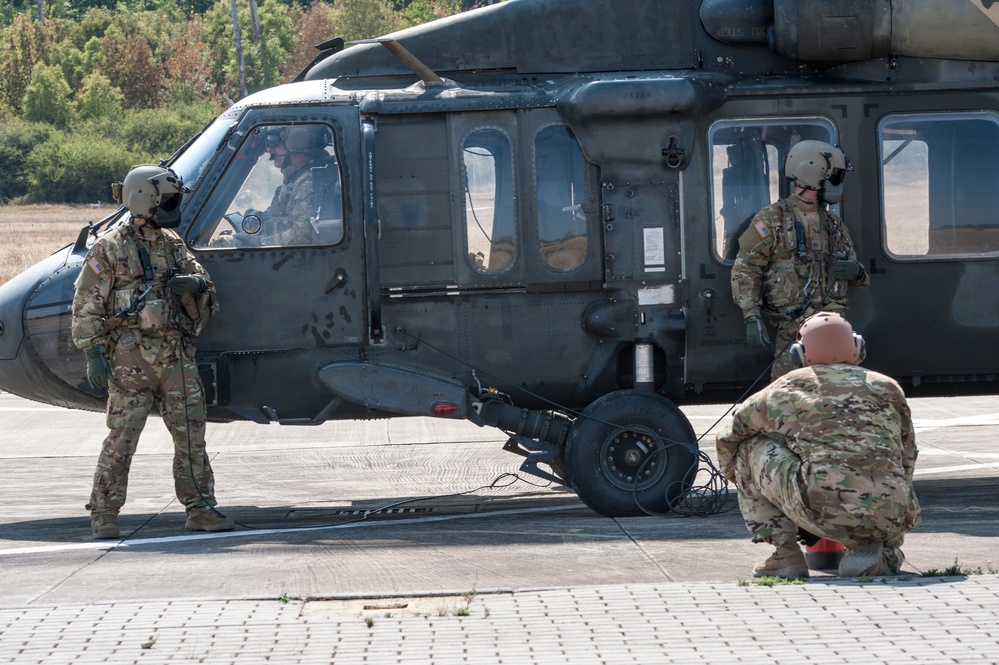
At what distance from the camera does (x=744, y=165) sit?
8469 mm

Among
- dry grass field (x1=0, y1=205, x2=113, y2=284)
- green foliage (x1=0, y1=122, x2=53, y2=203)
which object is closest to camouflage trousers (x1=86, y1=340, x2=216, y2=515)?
dry grass field (x1=0, y1=205, x2=113, y2=284)

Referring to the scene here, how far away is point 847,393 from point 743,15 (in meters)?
3.71

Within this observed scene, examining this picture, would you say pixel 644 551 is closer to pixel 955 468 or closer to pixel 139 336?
pixel 139 336

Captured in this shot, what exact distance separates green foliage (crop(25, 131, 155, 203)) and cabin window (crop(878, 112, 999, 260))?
51266mm

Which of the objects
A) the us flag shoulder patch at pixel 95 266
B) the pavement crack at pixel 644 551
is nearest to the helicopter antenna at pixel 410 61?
the us flag shoulder patch at pixel 95 266

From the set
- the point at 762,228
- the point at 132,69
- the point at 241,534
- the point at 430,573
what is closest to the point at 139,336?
the point at 241,534

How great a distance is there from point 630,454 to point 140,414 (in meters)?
3.07

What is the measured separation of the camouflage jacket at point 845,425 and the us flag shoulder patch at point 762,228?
2.28m

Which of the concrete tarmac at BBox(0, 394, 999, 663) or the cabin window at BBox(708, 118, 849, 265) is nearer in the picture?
the concrete tarmac at BBox(0, 394, 999, 663)

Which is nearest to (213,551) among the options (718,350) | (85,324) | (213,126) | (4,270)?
(85,324)

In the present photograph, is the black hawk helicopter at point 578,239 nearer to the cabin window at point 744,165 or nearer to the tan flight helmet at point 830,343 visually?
the cabin window at point 744,165

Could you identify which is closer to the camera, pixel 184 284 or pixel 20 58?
pixel 184 284

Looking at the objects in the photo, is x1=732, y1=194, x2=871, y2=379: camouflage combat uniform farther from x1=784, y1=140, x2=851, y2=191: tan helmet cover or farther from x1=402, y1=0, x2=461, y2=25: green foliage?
x1=402, y1=0, x2=461, y2=25: green foliage

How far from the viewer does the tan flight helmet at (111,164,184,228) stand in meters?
7.89
